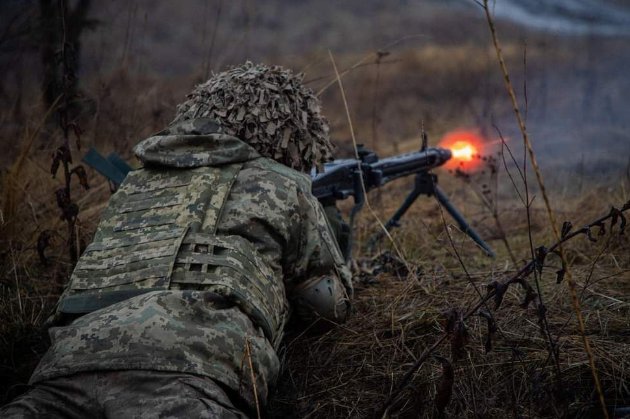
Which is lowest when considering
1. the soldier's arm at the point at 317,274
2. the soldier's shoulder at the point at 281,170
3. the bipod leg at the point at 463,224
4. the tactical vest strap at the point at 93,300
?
the bipod leg at the point at 463,224

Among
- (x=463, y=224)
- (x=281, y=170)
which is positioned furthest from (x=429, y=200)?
(x=281, y=170)

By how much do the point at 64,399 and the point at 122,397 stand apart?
0.63 ft

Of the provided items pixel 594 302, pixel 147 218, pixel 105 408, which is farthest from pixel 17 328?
pixel 594 302

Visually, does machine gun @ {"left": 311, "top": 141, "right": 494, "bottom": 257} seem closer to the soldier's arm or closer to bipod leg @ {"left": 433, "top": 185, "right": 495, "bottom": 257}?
bipod leg @ {"left": 433, "top": 185, "right": 495, "bottom": 257}

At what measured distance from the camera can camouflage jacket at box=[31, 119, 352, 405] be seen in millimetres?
1845

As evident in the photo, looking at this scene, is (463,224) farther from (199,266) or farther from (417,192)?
(199,266)

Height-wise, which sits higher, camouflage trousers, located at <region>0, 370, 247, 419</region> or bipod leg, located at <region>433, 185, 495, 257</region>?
camouflage trousers, located at <region>0, 370, 247, 419</region>

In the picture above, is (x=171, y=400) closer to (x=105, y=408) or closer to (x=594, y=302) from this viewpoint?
(x=105, y=408)

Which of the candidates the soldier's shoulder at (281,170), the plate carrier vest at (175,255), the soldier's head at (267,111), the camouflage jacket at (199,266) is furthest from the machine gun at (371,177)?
the plate carrier vest at (175,255)

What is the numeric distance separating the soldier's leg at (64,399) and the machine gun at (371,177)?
65.5 inches

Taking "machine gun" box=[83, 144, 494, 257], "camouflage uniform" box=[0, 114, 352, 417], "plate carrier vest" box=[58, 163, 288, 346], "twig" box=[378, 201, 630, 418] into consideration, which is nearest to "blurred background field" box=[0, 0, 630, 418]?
"twig" box=[378, 201, 630, 418]

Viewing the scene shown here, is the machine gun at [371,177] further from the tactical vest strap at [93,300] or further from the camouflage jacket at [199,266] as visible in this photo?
the tactical vest strap at [93,300]

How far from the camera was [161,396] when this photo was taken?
1749mm

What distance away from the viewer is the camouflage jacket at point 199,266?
6.05ft
